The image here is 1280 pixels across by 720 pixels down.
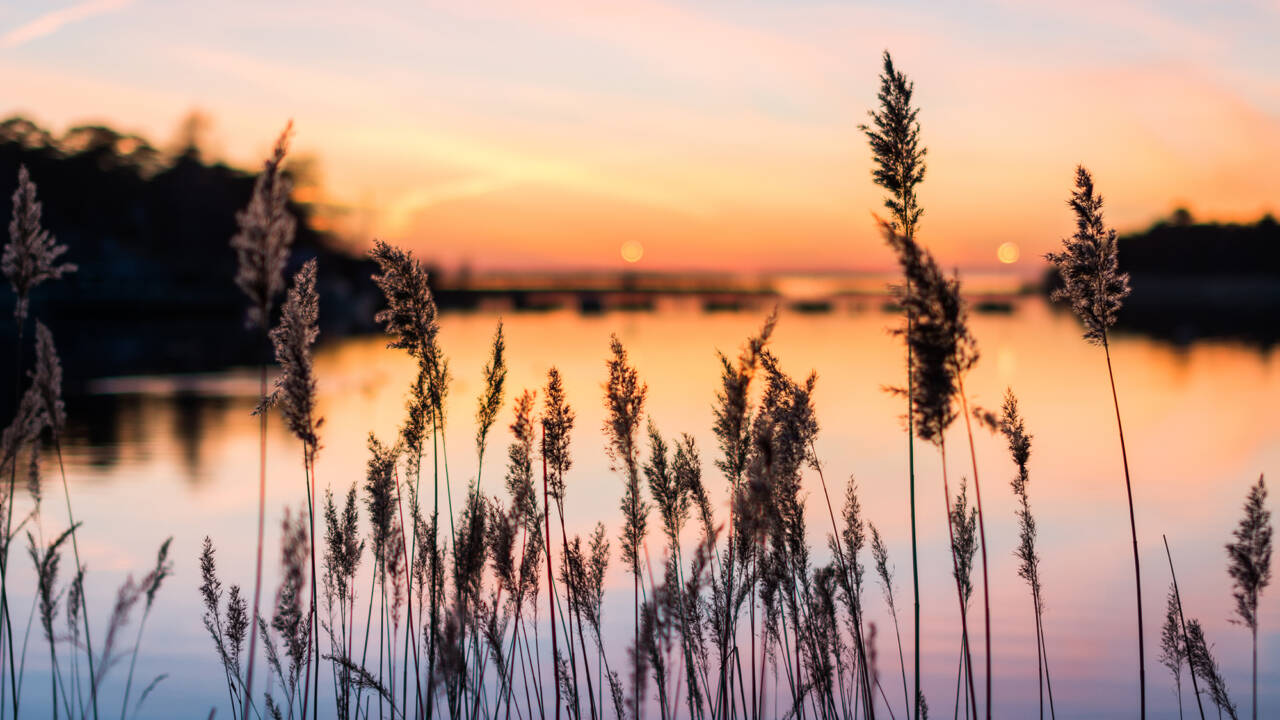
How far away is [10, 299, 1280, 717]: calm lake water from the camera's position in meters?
10.2

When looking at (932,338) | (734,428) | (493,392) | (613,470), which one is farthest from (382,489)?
(932,338)

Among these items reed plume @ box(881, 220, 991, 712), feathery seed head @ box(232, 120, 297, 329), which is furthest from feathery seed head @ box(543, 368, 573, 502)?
feathery seed head @ box(232, 120, 297, 329)

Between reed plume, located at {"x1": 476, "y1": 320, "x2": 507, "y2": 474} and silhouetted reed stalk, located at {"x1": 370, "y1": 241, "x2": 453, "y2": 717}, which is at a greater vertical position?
silhouetted reed stalk, located at {"x1": 370, "y1": 241, "x2": 453, "y2": 717}

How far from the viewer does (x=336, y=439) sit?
2753 centimetres

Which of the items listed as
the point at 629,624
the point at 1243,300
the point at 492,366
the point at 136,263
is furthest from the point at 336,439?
the point at 1243,300

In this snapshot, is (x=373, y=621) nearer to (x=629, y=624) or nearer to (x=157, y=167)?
(x=629, y=624)

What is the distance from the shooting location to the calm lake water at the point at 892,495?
33.3 feet

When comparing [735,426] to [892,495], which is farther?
[892,495]

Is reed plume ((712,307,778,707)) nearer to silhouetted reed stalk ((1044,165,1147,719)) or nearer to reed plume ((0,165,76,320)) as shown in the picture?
silhouetted reed stalk ((1044,165,1147,719))

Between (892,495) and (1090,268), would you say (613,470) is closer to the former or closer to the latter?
(1090,268)

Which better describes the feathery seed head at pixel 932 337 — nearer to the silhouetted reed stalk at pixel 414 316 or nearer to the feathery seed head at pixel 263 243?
the silhouetted reed stalk at pixel 414 316

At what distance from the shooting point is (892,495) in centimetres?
1939

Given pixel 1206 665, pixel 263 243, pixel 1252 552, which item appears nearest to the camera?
pixel 263 243

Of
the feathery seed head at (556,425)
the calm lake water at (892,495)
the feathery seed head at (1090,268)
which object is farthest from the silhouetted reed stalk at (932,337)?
the calm lake water at (892,495)
